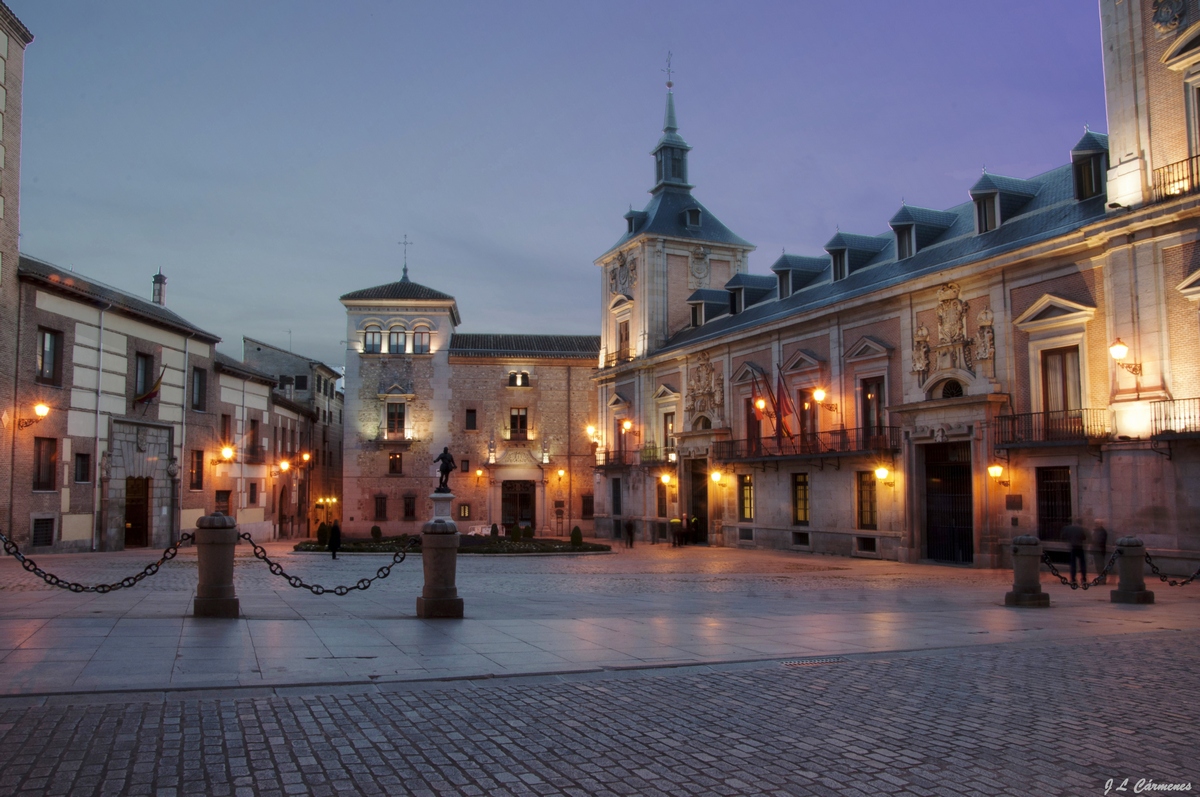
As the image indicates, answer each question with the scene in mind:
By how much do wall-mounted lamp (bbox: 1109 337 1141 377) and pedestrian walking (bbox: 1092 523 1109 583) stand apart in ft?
12.0

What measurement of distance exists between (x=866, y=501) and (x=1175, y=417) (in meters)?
11.5

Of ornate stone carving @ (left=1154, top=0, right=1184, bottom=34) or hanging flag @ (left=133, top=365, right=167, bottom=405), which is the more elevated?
ornate stone carving @ (left=1154, top=0, right=1184, bottom=34)

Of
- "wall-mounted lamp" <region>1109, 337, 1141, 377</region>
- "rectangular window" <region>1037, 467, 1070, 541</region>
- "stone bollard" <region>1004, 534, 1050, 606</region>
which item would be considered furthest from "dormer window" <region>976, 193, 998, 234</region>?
"stone bollard" <region>1004, 534, 1050, 606</region>

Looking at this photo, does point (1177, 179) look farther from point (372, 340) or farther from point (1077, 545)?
point (372, 340)

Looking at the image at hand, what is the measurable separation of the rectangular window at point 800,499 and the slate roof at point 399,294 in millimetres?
26932

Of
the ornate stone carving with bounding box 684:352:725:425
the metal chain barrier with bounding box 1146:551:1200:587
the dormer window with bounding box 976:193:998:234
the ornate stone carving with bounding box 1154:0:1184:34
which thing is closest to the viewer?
the metal chain barrier with bounding box 1146:551:1200:587

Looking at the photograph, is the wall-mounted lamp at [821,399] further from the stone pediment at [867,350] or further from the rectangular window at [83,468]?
the rectangular window at [83,468]

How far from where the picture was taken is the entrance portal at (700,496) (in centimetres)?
4065

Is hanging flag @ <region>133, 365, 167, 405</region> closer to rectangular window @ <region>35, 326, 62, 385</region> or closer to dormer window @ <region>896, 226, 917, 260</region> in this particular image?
rectangular window @ <region>35, 326, 62, 385</region>

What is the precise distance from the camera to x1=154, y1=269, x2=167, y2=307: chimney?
44062mm

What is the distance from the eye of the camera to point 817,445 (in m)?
32.0

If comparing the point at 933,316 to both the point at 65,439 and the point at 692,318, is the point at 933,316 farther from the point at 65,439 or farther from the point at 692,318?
the point at 65,439

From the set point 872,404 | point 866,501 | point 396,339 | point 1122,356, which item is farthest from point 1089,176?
point 396,339

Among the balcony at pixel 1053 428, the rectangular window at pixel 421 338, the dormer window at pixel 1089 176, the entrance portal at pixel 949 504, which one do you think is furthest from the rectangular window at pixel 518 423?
the dormer window at pixel 1089 176
